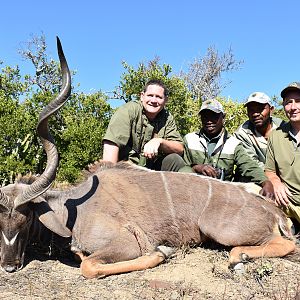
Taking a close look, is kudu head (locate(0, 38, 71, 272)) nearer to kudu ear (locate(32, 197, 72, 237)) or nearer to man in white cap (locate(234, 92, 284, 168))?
kudu ear (locate(32, 197, 72, 237))

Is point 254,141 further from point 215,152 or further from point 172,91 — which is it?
point 172,91

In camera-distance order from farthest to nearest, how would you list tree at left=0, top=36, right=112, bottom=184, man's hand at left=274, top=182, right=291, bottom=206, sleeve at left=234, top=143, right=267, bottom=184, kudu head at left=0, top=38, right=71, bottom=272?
tree at left=0, top=36, right=112, bottom=184 → sleeve at left=234, top=143, right=267, bottom=184 → man's hand at left=274, top=182, right=291, bottom=206 → kudu head at left=0, top=38, right=71, bottom=272

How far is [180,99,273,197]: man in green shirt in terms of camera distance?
4.36 m

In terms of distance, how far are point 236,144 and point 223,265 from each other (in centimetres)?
155

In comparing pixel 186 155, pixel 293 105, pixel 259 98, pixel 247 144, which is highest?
pixel 259 98

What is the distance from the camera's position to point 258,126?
5.04m

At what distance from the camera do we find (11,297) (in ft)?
8.90

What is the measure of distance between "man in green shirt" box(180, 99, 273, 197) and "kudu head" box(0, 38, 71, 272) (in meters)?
1.46

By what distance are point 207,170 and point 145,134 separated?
34.1 inches

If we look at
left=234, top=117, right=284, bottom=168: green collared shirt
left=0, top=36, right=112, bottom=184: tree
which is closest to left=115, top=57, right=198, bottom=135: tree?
left=0, top=36, right=112, bottom=184: tree

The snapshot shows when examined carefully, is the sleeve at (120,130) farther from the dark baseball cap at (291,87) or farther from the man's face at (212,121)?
the dark baseball cap at (291,87)

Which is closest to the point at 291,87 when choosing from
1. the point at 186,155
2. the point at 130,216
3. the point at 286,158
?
the point at 286,158

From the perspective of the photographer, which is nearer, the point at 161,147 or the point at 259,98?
the point at 161,147

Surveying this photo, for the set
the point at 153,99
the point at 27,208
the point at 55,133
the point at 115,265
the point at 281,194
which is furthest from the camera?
the point at 55,133
